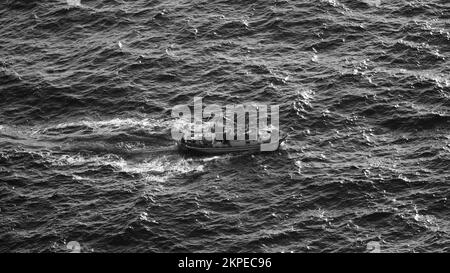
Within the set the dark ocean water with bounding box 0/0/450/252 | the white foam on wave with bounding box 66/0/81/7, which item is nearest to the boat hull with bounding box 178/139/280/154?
the dark ocean water with bounding box 0/0/450/252

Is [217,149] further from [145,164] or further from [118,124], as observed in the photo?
[118,124]

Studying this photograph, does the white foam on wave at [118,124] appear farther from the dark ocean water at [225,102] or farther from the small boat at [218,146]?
the small boat at [218,146]

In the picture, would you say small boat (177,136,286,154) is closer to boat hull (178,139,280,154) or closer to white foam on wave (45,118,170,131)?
boat hull (178,139,280,154)

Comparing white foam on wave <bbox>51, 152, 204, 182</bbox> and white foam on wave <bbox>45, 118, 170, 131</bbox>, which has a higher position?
white foam on wave <bbox>45, 118, 170, 131</bbox>

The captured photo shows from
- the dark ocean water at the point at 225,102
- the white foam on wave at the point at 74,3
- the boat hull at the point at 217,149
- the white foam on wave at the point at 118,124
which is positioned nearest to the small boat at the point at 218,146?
the boat hull at the point at 217,149

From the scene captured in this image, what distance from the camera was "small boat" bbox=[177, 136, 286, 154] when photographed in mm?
127875

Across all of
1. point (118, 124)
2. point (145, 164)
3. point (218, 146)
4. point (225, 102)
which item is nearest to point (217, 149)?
point (218, 146)

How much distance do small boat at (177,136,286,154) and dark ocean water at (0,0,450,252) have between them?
167 centimetres

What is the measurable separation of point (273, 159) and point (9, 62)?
60334 mm

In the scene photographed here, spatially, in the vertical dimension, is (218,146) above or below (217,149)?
above

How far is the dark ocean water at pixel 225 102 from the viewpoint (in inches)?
4321

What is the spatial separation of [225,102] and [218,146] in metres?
11.5

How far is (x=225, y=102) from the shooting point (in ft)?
452

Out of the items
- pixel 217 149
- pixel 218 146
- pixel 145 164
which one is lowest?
pixel 145 164
